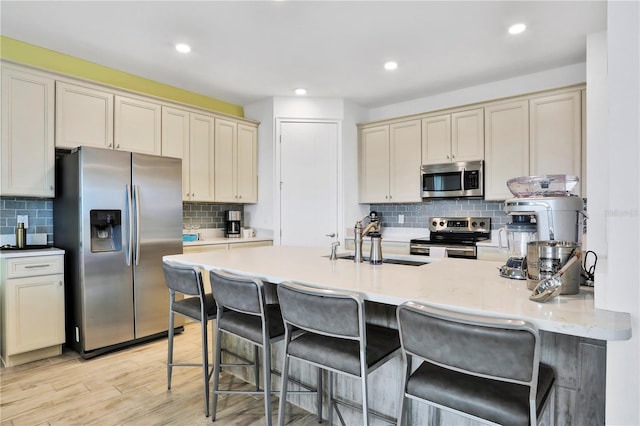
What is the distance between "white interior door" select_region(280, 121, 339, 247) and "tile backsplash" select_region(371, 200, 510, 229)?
2.74 ft

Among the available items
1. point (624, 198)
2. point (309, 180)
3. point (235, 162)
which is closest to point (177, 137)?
point (235, 162)

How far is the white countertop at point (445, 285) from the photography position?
1016 millimetres

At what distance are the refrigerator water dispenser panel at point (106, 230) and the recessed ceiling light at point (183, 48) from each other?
159cm

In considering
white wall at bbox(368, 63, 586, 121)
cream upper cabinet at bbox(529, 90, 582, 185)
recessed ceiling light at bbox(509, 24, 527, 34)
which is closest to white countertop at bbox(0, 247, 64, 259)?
white wall at bbox(368, 63, 586, 121)

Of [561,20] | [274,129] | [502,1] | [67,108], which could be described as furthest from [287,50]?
[561,20]

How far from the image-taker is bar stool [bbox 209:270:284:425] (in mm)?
1689

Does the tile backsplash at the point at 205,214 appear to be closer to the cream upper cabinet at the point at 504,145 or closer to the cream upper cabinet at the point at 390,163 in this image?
the cream upper cabinet at the point at 390,163

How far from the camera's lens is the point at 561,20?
2770mm

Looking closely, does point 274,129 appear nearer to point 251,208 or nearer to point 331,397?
point 251,208

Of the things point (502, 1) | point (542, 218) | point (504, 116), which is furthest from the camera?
point (504, 116)

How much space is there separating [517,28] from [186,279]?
318cm

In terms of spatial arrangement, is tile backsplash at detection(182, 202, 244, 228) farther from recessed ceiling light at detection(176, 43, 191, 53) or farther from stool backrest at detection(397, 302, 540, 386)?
stool backrest at detection(397, 302, 540, 386)

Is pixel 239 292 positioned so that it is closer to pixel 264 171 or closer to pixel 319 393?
pixel 319 393

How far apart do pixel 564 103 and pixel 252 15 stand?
307 centimetres
